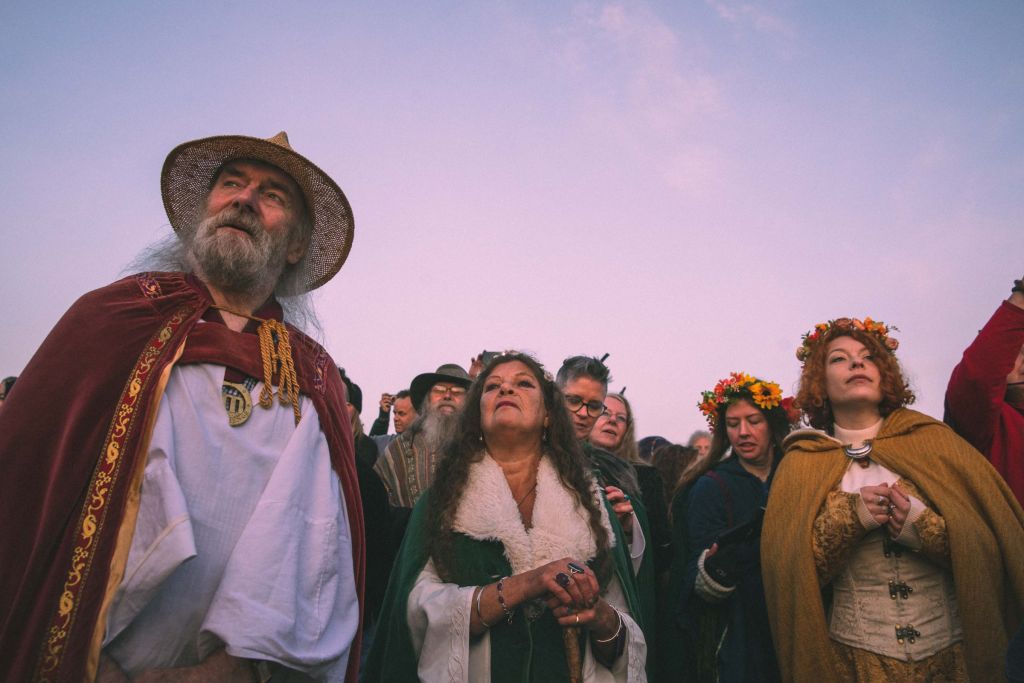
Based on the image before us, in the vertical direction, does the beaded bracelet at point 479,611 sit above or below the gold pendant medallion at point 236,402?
below

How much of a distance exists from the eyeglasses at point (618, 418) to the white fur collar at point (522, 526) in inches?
76.2

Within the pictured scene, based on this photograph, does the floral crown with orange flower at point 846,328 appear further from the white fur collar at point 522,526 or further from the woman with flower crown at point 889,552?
the white fur collar at point 522,526

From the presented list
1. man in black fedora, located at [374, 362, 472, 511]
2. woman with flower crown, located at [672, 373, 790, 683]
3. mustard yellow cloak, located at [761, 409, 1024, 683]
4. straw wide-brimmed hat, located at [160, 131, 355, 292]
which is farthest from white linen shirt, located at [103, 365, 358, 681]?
woman with flower crown, located at [672, 373, 790, 683]

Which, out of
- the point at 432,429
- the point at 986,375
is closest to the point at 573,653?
the point at 432,429

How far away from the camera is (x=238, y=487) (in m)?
1.71

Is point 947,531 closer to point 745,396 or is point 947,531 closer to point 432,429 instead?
point 745,396

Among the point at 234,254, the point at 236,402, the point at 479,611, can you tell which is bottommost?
the point at 479,611

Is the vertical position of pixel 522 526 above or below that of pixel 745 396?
below

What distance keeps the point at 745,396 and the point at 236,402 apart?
12.1ft

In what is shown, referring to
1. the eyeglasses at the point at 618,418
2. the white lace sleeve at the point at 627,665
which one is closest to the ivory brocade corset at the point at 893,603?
the white lace sleeve at the point at 627,665

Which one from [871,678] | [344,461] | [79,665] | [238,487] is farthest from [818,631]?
[79,665]

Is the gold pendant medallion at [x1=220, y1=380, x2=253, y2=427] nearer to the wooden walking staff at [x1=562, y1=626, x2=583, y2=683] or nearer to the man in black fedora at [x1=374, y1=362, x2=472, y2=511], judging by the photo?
the wooden walking staff at [x1=562, y1=626, x2=583, y2=683]

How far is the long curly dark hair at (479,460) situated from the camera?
2.86 metres

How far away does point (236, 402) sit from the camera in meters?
1.83
